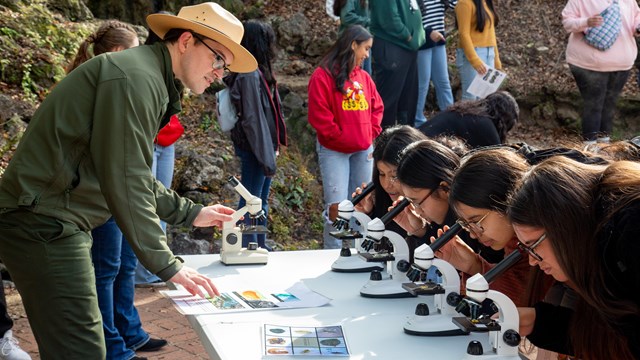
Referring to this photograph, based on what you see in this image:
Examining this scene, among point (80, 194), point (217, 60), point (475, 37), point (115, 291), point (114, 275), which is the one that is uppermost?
point (217, 60)

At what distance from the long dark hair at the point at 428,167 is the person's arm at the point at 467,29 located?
→ 4.09m

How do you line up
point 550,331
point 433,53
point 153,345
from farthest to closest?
point 433,53 → point 153,345 → point 550,331

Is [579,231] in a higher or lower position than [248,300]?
higher

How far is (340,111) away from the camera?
235 inches

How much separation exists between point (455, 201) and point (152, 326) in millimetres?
2758

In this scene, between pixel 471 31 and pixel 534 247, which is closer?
pixel 534 247

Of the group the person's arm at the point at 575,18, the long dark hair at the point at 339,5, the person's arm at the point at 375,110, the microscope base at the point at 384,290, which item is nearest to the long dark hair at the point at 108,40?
the microscope base at the point at 384,290

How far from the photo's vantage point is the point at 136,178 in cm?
282

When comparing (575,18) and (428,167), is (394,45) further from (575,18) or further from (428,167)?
(428,167)

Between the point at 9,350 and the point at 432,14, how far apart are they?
5125 millimetres

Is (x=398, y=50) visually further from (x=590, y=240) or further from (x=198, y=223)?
(x=590, y=240)

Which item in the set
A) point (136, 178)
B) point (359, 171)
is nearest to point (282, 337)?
point (136, 178)

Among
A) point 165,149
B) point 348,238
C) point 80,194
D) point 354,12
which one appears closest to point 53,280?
point 80,194

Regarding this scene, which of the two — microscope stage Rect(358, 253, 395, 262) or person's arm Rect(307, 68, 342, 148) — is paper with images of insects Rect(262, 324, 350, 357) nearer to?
microscope stage Rect(358, 253, 395, 262)
